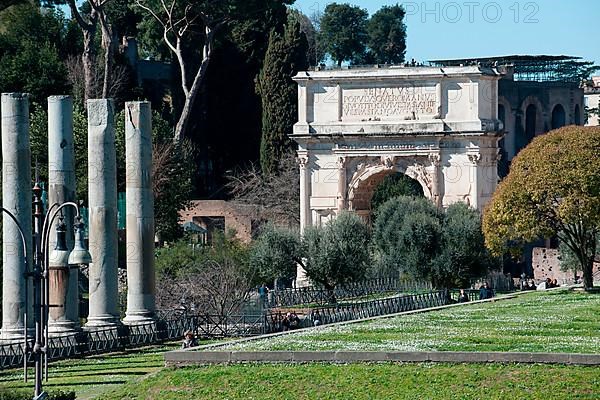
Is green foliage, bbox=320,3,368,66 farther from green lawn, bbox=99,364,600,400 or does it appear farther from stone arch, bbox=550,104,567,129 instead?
green lawn, bbox=99,364,600,400

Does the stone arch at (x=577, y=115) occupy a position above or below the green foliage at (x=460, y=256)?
above

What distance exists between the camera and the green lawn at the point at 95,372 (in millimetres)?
34719

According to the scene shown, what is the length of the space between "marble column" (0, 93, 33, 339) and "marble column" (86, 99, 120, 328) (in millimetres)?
2733

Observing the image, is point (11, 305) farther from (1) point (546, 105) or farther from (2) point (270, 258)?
(1) point (546, 105)

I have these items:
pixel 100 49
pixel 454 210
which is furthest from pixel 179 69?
pixel 454 210

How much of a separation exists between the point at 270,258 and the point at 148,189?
19416mm

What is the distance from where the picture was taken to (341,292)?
61125 mm

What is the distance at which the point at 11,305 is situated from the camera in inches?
1598

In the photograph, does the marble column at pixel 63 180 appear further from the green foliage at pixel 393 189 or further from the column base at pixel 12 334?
the green foliage at pixel 393 189

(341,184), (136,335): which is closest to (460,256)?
(341,184)

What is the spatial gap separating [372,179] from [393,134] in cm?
271

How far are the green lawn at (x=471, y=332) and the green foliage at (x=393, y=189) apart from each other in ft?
106

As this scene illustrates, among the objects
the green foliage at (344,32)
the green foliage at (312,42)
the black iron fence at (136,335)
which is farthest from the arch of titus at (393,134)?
the green foliage at (344,32)

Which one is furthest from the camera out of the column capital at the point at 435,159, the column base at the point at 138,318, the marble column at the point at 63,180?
the column capital at the point at 435,159
